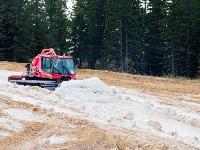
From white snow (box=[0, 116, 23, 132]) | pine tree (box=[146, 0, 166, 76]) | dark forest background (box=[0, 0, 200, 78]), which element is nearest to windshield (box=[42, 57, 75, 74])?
white snow (box=[0, 116, 23, 132])

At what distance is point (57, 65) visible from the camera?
2661 cm

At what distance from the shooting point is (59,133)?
13352mm

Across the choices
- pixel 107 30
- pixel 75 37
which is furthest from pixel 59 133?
pixel 75 37

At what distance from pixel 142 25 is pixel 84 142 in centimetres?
4890

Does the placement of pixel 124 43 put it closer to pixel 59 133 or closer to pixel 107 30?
pixel 107 30

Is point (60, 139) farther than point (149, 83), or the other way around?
point (149, 83)

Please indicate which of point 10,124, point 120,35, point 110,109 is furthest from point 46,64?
point 120,35

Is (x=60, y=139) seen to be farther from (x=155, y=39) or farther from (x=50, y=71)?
(x=155, y=39)

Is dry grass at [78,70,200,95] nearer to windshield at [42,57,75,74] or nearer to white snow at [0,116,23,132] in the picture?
windshield at [42,57,75,74]

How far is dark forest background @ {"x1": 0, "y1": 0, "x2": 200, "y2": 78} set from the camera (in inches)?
2174

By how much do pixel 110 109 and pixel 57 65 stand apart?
8.59 meters

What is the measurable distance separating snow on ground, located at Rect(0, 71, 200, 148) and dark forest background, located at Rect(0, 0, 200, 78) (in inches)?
1275

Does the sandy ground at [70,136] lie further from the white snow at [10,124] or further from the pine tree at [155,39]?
the pine tree at [155,39]

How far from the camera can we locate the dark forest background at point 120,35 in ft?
181
